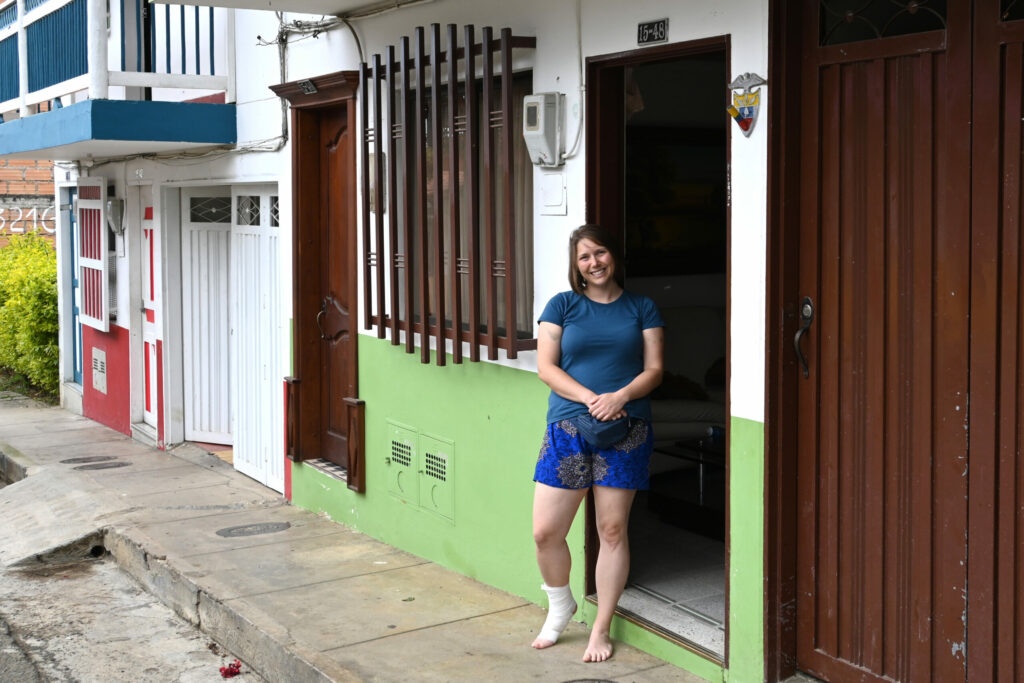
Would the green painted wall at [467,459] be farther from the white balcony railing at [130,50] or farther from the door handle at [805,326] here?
the white balcony railing at [130,50]

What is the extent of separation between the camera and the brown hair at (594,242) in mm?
5027

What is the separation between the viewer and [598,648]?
526cm

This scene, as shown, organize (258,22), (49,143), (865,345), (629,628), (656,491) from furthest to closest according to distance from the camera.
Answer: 1. (49,143)
2. (258,22)
3. (656,491)
4. (629,628)
5. (865,345)

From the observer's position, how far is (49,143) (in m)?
10.0

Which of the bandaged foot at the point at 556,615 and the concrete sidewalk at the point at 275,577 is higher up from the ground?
the bandaged foot at the point at 556,615

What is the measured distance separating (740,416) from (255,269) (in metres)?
5.37

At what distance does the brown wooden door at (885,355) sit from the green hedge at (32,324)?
1157cm

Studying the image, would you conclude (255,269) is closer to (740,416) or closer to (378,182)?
(378,182)

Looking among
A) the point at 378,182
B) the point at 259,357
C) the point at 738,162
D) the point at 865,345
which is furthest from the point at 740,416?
the point at 259,357

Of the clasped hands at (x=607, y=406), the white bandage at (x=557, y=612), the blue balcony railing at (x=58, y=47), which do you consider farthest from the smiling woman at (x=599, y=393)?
the blue balcony railing at (x=58, y=47)

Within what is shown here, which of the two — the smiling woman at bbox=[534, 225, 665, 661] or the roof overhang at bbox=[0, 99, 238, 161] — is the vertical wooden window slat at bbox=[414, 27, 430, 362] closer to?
the smiling woman at bbox=[534, 225, 665, 661]

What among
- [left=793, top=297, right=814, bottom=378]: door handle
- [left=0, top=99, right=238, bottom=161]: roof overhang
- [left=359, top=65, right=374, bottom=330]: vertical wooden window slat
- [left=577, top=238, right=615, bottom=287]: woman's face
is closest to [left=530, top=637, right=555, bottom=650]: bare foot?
[left=577, top=238, right=615, bottom=287]: woman's face

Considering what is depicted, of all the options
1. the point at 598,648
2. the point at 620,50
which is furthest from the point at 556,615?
the point at 620,50

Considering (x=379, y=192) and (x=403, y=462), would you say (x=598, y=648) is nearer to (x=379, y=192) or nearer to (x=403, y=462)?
(x=403, y=462)
